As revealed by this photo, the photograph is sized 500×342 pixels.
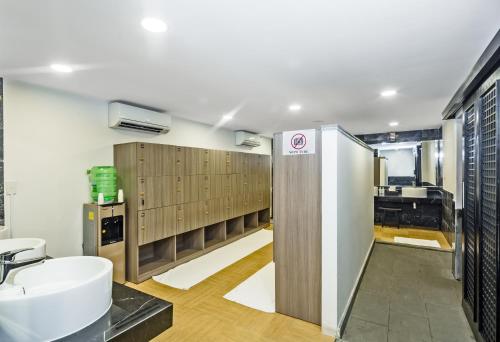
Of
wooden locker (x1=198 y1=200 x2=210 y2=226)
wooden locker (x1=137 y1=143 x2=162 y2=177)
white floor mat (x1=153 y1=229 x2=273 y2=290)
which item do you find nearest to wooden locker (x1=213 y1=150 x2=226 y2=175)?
wooden locker (x1=198 y1=200 x2=210 y2=226)

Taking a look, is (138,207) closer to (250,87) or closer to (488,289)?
(250,87)

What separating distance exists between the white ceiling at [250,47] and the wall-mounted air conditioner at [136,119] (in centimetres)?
19

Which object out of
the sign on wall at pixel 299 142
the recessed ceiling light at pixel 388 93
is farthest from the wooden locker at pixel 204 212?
the recessed ceiling light at pixel 388 93

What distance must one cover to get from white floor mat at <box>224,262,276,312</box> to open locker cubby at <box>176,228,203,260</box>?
1.34 meters

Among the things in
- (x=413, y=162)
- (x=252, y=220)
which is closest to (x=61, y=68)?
(x=252, y=220)

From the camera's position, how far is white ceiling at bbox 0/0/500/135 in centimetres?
A: 156

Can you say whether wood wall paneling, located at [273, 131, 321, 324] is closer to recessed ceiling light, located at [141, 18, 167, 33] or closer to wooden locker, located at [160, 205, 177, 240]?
recessed ceiling light, located at [141, 18, 167, 33]

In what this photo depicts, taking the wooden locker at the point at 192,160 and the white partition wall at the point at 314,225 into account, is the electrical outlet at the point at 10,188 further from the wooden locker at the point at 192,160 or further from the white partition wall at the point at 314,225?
the white partition wall at the point at 314,225

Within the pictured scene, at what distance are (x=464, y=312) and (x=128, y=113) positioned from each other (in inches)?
177

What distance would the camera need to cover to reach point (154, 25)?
67.7 inches

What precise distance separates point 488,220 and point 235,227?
14.7 ft

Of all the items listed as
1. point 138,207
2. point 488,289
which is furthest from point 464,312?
point 138,207

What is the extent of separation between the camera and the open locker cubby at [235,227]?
18.6ft

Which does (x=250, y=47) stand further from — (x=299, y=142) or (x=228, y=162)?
(x=228, y=162)
